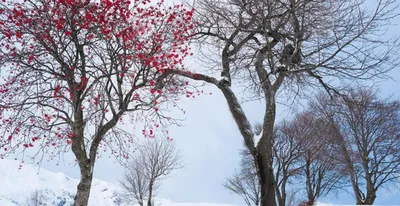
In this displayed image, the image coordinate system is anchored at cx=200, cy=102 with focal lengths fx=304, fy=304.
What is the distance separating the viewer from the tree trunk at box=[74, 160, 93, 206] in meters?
6.39

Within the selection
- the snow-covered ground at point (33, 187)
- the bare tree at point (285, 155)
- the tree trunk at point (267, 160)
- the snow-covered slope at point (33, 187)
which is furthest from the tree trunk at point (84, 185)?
the snow-covered slope at point (33, 187)

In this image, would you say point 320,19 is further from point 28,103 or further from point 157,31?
point 28,103

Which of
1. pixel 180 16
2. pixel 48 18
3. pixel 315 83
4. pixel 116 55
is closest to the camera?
pixel 48 18

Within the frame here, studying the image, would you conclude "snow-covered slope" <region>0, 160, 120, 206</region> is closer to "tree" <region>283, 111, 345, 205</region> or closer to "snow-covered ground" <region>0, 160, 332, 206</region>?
"snow-covered ground" <region>0, 160, 332, 206</region>

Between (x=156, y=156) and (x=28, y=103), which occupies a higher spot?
(x=156, y=156)

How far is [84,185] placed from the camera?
6523 mm

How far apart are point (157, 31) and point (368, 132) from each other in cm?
1648

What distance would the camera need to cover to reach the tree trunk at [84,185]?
6.39 metres

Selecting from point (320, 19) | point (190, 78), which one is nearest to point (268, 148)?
point (190, 78)

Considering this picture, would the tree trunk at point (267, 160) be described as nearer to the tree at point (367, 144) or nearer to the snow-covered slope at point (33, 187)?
the tree at point (367, 144)

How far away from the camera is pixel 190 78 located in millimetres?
8531

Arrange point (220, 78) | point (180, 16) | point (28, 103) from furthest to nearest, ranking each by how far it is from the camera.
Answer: point (220, 78) < point (180, 16) < point (28, 103)

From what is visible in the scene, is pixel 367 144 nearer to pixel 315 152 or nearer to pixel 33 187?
pixel 315 152

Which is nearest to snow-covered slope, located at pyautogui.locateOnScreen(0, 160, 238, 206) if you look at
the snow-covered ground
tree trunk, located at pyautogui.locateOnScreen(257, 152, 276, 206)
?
the snow-covered ground
